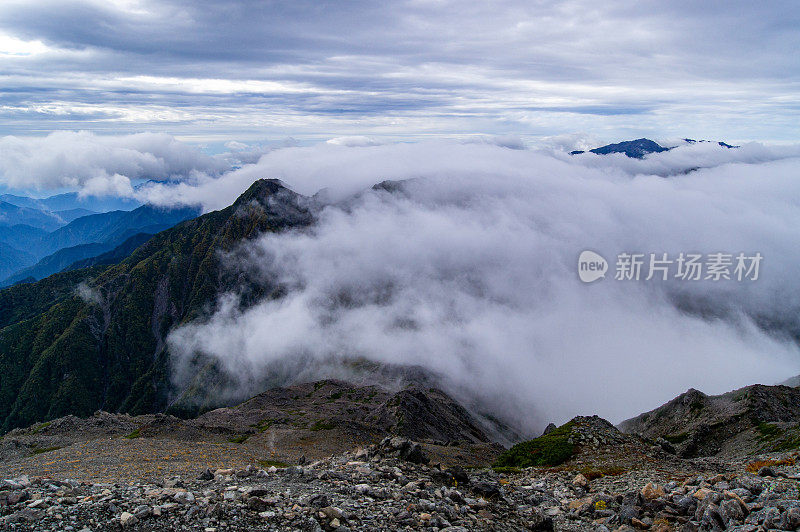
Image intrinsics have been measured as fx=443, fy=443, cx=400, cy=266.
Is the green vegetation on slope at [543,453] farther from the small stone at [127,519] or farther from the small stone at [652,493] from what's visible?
the small stone at [127,519]

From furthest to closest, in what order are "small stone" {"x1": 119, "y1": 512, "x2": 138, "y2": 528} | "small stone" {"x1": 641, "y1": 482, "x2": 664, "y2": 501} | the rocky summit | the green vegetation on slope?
the green vegetation on slope < "small stone" {"x1": 641, "y1": 482, "x2": 664, "y2": 501} < the rocky summit < "small stone" {"x1": 119, "y1": 512, "x2": 138, "y2": 528}

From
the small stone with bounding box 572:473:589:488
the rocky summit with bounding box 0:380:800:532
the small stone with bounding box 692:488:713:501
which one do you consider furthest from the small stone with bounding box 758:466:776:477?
the small stone with bounding box 572:473:589:488

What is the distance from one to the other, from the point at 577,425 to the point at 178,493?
218 feet

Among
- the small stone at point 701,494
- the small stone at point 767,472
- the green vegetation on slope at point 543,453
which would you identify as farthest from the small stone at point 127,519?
the green vegetation on slope at point 543,453

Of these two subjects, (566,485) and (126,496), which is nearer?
(126,496)

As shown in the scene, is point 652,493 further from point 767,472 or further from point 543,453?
point 543,453

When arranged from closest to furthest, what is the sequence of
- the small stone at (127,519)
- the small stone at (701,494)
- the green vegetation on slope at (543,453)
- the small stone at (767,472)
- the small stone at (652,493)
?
the small stone at (127,519) → the small stone at (701,494) → the small stone at (652,493) → the small stone at (767,472) → the green vegetation on slope at (543,453)

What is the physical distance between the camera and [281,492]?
22.9 m

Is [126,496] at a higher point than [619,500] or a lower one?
higher

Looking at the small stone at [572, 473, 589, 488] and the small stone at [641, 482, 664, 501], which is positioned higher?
the small stone at [641, 482, 664, 501]

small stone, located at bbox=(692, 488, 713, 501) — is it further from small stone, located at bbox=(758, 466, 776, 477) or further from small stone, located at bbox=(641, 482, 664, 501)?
small stone, located at bbox=(758, 466, 776, 477)

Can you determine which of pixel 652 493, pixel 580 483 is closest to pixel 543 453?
pixel 580 483

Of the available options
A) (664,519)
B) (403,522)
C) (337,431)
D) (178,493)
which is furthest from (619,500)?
(337,431)

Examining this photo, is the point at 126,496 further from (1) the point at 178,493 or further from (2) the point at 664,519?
(2) the point at 664,519
